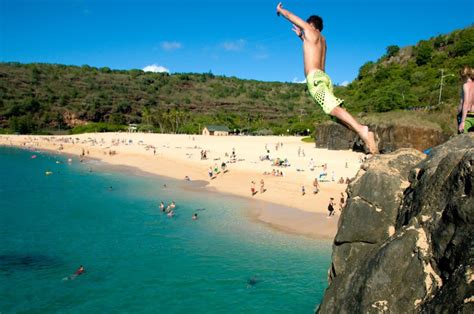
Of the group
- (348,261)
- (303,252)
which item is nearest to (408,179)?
(348,261)

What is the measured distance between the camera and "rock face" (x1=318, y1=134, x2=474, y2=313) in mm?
4852

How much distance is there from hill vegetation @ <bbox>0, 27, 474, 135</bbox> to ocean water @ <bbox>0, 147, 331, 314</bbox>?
27190 millimetres

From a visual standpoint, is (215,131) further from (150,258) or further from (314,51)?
(314,51)

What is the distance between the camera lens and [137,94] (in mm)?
138000

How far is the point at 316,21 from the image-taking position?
16.6 feet

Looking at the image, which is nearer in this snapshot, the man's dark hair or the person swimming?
the man's dark hair

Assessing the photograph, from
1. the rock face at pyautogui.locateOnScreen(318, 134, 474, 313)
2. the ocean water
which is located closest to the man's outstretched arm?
the rock face at pyautogui.locateOnScreen(318, 134, 474, 313)

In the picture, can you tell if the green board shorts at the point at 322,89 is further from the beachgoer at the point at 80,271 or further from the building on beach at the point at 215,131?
the building on beach at the point at 215,131

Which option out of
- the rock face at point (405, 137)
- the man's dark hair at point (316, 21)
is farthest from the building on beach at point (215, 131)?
the man's dark hair at point (316, 21)

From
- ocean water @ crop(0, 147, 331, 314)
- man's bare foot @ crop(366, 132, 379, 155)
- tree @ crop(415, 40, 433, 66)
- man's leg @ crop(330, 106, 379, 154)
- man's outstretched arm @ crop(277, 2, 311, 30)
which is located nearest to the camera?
man's outstretched arm @ crop(277, 2, 311, 30)

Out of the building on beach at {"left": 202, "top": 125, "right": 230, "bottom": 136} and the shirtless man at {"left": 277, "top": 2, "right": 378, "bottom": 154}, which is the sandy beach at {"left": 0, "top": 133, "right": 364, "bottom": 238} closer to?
the building on beach at {"left": 202, "top": 125, "right": 230, "bottom": 136}

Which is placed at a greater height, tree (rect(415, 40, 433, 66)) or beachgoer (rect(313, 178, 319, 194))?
tree (rect(415, 40, 433, 66))

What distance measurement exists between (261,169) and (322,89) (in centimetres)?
3663

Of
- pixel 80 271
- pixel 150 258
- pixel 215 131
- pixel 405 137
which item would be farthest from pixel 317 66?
pixel 215 131
